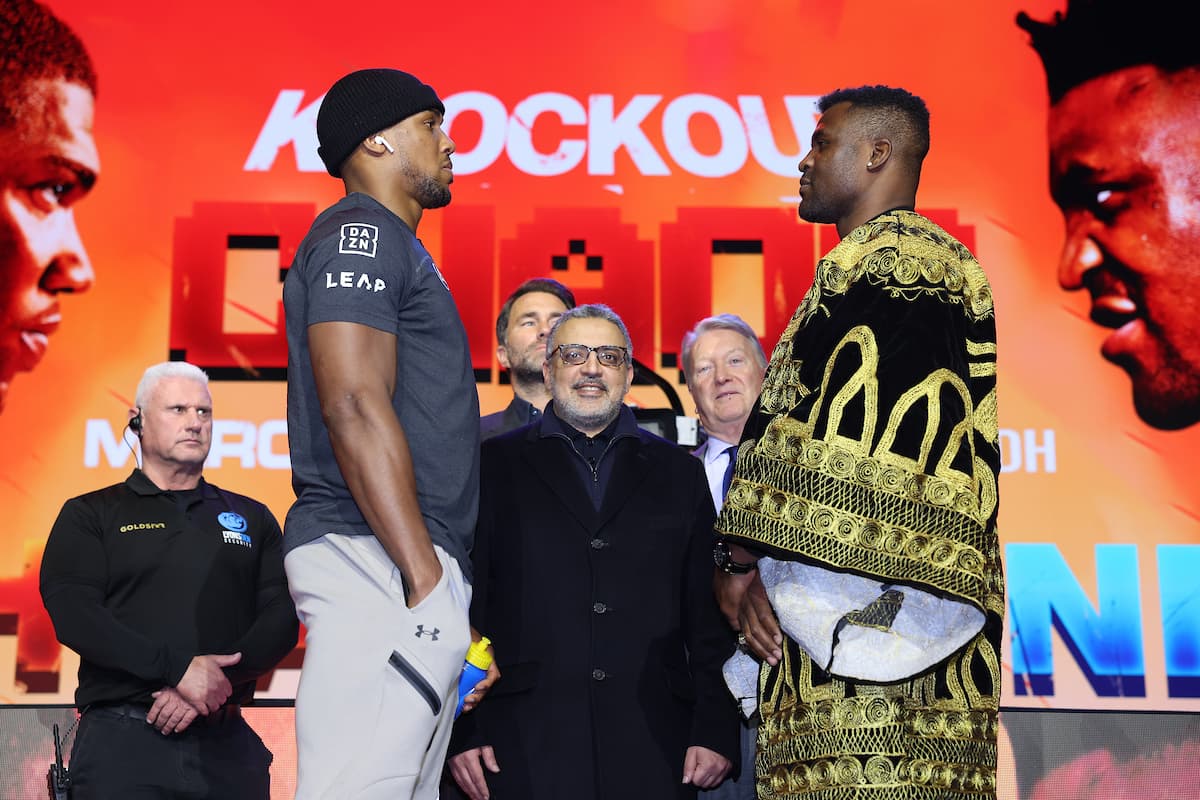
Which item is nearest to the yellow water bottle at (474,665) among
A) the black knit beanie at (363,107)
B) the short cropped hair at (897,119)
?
the black knit beanie at (363,107)

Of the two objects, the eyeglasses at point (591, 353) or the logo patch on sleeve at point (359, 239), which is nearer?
the logo patch on sleeve at point (359, 239)

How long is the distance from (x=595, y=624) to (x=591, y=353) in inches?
27.9

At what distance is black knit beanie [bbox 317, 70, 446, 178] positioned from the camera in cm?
224

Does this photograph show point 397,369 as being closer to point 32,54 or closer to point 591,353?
point 591,353

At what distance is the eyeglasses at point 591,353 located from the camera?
10.3ft

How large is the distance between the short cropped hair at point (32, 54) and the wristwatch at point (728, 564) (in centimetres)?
407

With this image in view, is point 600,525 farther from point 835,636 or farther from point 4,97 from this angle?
point 4,97

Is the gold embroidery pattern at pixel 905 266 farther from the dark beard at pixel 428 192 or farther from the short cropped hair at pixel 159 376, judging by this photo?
the short cropped hair at pixel 159 376

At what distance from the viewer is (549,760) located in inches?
109

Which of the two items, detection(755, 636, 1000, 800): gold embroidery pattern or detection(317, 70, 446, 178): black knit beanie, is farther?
detection(317, 70, 446, 178): black knit beanie

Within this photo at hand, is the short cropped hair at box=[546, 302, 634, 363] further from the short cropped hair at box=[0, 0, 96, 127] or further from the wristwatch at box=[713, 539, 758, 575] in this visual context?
the short cropped hair at box=[0, 0, 96, 127]

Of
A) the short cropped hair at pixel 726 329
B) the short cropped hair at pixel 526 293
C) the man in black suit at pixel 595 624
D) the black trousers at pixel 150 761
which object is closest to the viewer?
the man in black suit at pixel 595 624

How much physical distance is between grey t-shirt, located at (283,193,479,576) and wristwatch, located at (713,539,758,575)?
1.42ft

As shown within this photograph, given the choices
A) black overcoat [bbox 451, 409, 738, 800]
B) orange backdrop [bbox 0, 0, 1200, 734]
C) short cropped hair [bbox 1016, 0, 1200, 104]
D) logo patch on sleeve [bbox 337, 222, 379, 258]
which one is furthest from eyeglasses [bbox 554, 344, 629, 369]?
short cropped hair [bbox 1016, 0, 1200, 104]
